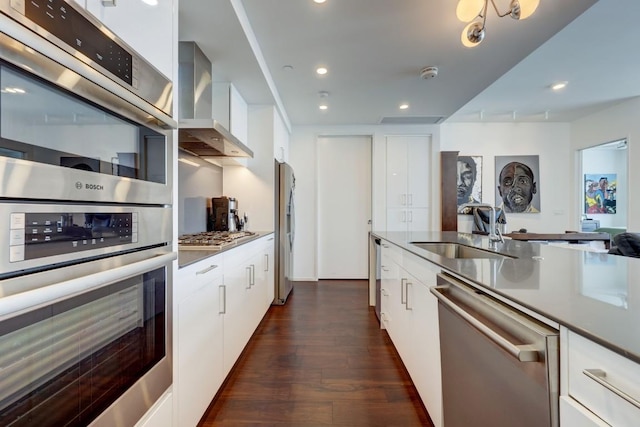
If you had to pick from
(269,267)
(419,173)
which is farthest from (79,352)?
(419,173)

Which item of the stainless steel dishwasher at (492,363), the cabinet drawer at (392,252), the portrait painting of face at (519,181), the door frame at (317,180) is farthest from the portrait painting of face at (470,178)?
the stainless steel dishwasher at (492,363)

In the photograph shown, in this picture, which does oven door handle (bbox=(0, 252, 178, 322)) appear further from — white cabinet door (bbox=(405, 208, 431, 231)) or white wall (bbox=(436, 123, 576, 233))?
white wall (bbox=(436, 123, 576, 233))

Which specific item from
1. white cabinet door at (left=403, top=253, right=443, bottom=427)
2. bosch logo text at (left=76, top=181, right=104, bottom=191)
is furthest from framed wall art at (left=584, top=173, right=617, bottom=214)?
bosch logo text at (left=76, top=181, right=104, bottom=191)

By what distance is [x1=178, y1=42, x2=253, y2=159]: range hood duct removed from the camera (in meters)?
2.06

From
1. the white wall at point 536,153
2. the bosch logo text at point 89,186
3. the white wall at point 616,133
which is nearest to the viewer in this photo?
the bosch logo text at point 89,186

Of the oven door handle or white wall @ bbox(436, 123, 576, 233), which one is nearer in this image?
the oven door handle

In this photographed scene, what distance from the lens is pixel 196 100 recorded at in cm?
218

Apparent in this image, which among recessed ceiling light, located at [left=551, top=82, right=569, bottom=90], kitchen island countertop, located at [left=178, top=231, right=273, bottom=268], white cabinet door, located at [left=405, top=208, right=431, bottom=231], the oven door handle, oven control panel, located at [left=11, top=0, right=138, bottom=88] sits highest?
recessed ceiling light, located at [left=551, top=82, right=569, bottom=90]

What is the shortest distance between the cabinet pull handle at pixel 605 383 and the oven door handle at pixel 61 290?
3.55ft

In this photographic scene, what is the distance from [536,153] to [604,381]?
630 centimetres

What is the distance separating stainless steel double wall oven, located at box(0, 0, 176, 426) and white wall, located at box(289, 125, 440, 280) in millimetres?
3805

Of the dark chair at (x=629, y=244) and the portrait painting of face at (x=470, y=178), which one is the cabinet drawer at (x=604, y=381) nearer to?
the dark chair at (x=629, y=244)

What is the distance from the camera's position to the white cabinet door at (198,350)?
125 cm

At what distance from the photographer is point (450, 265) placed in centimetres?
120
